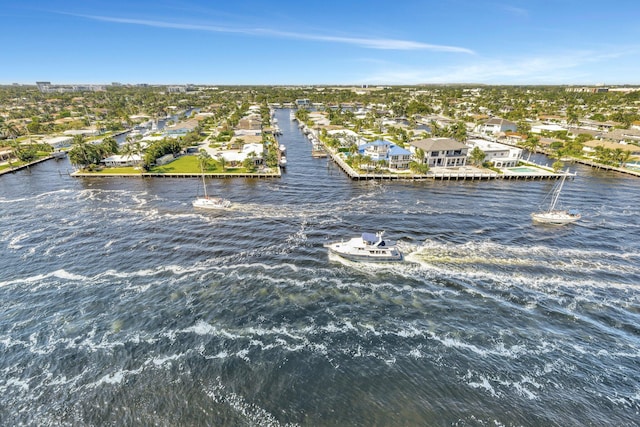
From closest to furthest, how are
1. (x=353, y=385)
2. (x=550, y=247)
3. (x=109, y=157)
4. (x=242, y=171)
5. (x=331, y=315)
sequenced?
1. (x=353, y=385)
2. (x=331, y=315)
3. (x=550, y=247)
4. (x=242, y=171)
5. (x=109, y=157)

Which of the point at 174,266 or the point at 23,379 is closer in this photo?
the point at 23,379

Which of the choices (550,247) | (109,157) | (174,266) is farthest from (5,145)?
(550,247)

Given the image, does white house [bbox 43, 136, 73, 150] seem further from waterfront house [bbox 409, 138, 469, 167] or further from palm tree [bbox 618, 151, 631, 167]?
palm tree [bbox 618, 151, 631, 167]

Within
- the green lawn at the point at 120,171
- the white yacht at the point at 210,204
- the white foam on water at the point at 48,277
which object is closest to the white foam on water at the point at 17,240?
the white foam on water at the point at 48,277

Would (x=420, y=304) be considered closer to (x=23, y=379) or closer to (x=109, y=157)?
(x=23, y=379)

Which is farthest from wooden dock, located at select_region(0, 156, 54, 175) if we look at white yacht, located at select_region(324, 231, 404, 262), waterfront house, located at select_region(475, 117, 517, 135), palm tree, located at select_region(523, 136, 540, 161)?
waterfront house, located at select_region(475, 117, 517, 135)

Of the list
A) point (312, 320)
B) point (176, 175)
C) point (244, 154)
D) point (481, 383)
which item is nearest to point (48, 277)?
point (312, 320)
